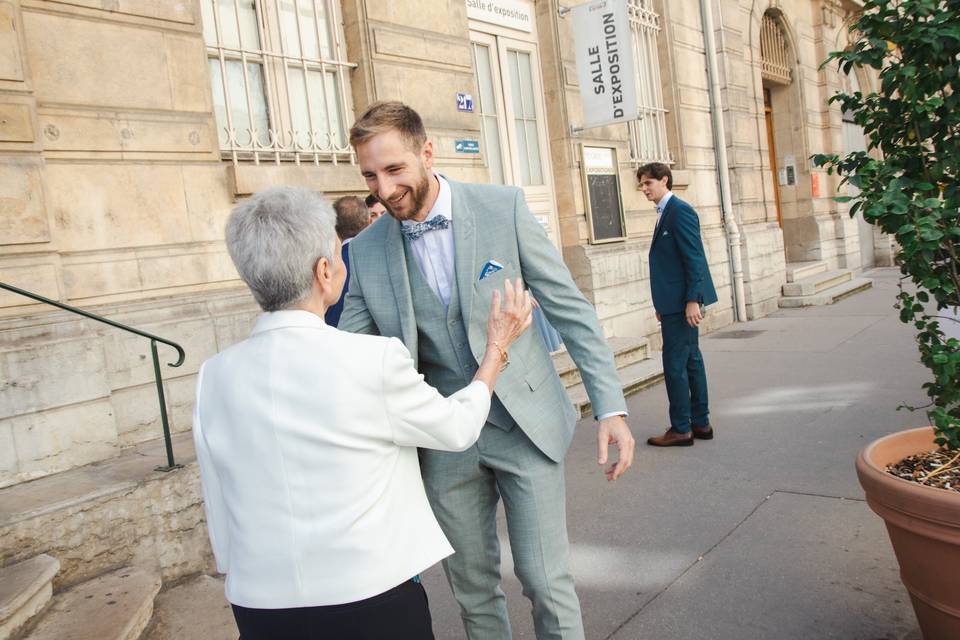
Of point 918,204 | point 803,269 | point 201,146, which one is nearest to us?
point 918,204

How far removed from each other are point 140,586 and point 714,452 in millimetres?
3631

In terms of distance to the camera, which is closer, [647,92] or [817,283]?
[647,92]

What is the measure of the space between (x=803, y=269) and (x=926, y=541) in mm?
11842

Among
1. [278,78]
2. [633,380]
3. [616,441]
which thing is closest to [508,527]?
[616,441]

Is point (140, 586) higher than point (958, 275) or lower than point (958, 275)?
lower

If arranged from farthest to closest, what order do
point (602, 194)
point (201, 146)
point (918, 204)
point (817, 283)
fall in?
point (817, 283), point (602, 194), point (201, 146), point (918, 204)

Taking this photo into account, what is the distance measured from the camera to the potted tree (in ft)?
8.52

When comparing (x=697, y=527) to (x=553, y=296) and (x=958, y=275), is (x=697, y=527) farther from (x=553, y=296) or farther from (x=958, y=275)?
(x=553, y=296)

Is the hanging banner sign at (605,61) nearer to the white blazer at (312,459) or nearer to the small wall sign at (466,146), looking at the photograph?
the small wall sign at (466,146)

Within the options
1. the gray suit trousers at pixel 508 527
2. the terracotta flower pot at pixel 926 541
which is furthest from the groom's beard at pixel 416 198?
the terracotta flower pot at pixel 926 541

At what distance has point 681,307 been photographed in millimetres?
5465

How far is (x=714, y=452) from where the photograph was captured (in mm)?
5277

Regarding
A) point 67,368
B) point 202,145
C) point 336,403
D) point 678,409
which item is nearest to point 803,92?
point 678,409

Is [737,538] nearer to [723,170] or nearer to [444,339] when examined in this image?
[444,339]
